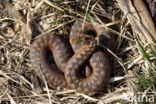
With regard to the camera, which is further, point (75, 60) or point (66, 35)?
point (66, 35)

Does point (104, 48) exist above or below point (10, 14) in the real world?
below

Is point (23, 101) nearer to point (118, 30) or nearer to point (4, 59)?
point (4, 59)


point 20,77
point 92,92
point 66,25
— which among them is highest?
point 66,25

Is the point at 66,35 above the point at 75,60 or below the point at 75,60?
above

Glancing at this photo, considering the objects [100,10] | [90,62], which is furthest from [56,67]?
[100,10]

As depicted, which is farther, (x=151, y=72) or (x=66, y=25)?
(x=66, y=25)
